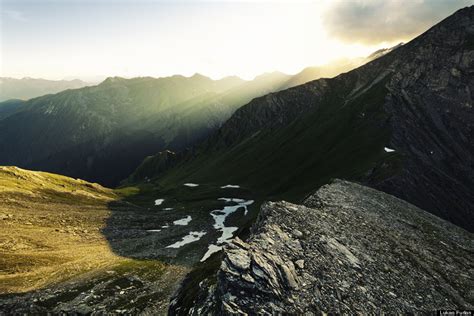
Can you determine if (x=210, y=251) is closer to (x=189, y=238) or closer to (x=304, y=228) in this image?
(x=189, y=238)

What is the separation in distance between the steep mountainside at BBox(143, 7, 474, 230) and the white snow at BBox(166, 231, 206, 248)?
98.7 ft

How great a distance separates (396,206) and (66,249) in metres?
63.2

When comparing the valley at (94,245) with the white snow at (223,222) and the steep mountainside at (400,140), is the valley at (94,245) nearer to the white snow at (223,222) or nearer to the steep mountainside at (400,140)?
the white snow at (223,222)

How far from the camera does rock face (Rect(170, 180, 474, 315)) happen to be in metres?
21.8

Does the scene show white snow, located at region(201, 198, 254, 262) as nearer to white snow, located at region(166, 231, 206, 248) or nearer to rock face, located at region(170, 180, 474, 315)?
white snow, located at region(166, 231, 206, 248)

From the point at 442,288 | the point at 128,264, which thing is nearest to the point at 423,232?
the point at 442,288

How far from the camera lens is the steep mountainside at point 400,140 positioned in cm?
8175

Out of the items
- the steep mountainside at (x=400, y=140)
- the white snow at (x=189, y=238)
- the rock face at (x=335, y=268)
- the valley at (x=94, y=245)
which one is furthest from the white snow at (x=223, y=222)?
the rock face at (x=335, y=268)

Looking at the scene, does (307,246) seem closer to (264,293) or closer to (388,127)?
(264,293)

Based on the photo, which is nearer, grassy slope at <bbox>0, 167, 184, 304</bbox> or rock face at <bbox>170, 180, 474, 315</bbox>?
rock face at <bbox>170, 180, 474, 315</bbox>

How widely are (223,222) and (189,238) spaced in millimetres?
19782

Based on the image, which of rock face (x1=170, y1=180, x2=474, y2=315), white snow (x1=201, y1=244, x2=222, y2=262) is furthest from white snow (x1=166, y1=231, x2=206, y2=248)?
rock face (x1=170, y1=180, x2=474, y2=315)

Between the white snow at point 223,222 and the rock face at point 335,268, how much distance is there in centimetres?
3094

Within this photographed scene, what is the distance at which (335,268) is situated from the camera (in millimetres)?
26328
